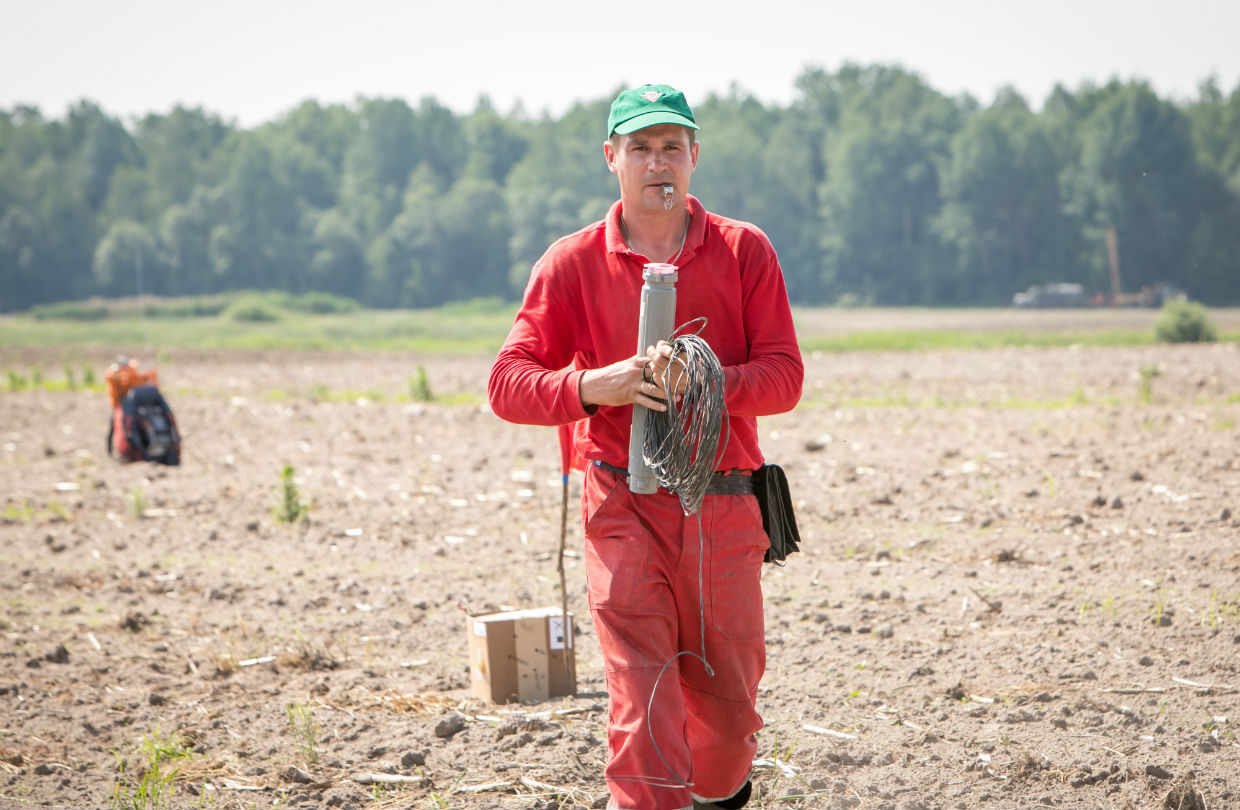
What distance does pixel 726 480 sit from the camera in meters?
3.71

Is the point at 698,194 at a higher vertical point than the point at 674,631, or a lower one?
higher

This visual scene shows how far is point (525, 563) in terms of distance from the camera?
8.69 m

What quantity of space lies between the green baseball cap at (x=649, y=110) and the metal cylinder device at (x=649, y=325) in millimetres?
441

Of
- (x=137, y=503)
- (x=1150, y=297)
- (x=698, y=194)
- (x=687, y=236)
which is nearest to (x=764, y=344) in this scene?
(x=687, y=236)

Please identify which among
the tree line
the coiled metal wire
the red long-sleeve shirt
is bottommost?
the coiled metal wire

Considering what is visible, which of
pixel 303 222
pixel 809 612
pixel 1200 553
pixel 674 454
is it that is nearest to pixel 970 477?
pixel 1200 553

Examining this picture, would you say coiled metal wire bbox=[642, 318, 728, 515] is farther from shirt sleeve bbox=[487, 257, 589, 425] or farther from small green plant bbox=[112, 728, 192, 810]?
small green plant bbox=[112, 728, 192, 810]

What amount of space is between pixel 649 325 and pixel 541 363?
0.49m

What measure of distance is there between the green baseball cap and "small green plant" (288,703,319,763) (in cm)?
300

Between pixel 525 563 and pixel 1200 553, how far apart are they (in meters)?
4.47

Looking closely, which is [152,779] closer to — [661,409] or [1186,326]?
[661,409]

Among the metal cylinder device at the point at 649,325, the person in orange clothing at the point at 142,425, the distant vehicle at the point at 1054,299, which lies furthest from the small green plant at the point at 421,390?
the distant vehicle at the point at 1054,299

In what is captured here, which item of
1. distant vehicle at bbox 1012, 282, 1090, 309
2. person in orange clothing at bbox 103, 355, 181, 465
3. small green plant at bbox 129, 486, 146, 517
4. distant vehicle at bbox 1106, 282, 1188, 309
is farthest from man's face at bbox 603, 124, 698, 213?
distant vehicle at bbox 1106, 282, 1188, 309

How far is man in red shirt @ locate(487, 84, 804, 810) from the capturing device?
3.46m
